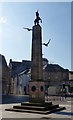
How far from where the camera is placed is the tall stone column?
2105 centimetres

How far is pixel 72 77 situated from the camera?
7250cm

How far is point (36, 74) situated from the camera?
70.1 feet

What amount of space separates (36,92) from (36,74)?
1.65 meters

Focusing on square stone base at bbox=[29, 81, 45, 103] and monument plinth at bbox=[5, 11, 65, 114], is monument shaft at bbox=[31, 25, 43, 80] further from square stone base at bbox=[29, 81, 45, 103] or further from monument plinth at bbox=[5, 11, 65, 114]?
square stone base at bbox=[29, 81, 45, 103]

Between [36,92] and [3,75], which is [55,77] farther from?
[36,92]

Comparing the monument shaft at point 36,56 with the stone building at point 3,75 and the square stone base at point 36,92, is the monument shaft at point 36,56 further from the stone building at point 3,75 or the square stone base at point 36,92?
the stone building at point 3,75

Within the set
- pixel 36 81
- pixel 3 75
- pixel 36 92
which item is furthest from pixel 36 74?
pixel 3 75

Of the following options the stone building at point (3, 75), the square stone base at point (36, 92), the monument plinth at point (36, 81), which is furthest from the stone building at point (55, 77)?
the square stone base at point (36, 92)

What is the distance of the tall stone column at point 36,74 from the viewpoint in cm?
2105

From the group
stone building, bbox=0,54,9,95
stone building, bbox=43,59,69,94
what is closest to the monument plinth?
stone building, bbox=0,54,9,95

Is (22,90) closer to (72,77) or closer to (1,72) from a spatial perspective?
(1,72)

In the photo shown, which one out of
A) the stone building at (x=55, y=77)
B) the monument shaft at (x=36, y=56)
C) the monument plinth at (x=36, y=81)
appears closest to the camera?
the monument plinth at (x=36, y=81)

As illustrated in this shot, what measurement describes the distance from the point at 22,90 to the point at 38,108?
5485 cm

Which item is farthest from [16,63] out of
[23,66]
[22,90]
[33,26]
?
[33,26]
